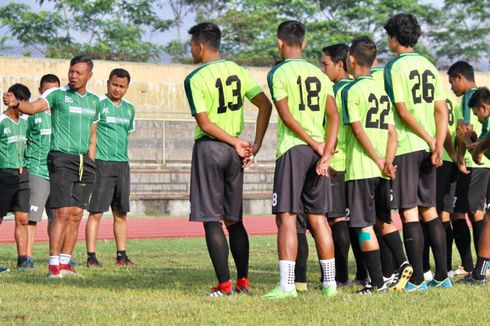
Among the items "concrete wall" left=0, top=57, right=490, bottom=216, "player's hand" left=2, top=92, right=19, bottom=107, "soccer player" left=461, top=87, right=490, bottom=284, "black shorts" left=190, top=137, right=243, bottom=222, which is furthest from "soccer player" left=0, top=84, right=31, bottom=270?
"concrete wall" left=0, top=57, right=490, bottom=216

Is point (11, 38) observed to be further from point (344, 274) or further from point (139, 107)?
point (344, 274)

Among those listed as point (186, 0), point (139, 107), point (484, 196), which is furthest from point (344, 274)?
point (186, 0)

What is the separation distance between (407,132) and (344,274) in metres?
1.75

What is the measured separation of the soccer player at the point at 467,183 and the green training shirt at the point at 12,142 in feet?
18.5

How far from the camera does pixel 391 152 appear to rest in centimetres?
946

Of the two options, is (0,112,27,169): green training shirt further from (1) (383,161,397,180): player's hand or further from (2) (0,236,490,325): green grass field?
(1) (383,161,397,180): player's hand

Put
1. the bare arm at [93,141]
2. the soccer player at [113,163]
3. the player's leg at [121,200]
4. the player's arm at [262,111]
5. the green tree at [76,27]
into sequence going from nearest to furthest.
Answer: the player's arm at [262,111] → the bare arm at [93,141] → the soccer player at [113,163] → the player's leg at [121,200] → the green tree at [76,27]

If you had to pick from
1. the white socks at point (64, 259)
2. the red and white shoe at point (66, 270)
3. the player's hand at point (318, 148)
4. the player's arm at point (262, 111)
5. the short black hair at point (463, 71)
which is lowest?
the red and white shoe at point (66, 270)

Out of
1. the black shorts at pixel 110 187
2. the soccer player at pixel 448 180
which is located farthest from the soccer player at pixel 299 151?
the black shorts at pixel 110 187

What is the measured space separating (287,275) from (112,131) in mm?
5488

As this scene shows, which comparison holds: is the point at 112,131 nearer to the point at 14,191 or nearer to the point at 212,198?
the point at 14,191

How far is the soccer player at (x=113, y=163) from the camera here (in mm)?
13734

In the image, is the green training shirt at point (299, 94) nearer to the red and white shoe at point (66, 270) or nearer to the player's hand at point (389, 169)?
the player's hand at point (389, 169)

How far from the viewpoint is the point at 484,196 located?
11.8 m
